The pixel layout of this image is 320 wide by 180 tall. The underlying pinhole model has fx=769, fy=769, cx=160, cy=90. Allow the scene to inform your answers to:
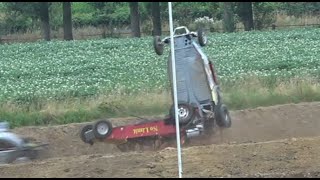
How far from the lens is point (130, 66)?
85.4 ft

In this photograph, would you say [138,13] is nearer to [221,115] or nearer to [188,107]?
[188,107]

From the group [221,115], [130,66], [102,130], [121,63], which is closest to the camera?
[221,115]

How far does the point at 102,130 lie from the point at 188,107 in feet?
4.52

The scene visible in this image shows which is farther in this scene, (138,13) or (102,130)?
(138,13)

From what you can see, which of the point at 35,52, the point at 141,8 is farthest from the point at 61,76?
the point at 141,8

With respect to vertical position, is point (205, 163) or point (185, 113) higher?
point (185, 113)

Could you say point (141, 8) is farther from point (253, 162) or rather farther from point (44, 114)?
point (253, 162)

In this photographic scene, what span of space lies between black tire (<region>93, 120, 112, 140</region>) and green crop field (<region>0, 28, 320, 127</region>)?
159 inches

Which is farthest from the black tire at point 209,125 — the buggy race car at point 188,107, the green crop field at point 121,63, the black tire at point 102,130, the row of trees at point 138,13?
the row of trees at point 138,13

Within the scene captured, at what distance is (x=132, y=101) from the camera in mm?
16516

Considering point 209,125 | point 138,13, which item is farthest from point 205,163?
point 138,13

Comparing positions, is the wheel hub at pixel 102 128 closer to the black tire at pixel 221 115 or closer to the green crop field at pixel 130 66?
the black tire at pixel 221 115

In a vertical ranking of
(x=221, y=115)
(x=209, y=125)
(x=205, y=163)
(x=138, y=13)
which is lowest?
(x=205, y=163)

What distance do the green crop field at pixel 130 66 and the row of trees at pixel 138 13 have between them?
933cm
